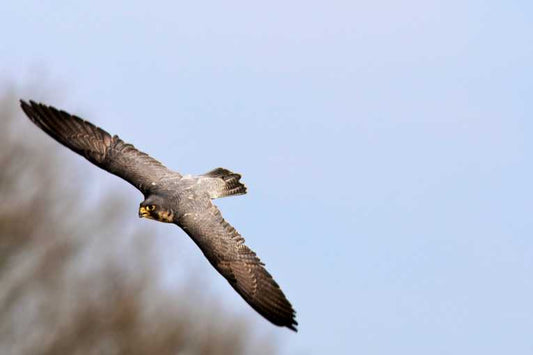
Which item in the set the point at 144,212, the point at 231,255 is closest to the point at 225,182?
the point at 231,255

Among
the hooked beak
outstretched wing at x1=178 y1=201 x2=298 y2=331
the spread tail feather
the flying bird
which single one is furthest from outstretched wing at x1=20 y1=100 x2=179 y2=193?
outstretched wing at x1=178 y1=201 x2=298 y2=331

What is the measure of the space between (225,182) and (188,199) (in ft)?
3.30

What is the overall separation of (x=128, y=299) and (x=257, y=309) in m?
17.1

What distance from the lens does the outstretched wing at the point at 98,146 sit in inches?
787

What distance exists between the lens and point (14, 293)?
33750 mm

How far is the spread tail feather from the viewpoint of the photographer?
2030 centimetres

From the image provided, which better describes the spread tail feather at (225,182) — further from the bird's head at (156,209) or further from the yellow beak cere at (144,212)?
the yellow beak cere at (144,212)

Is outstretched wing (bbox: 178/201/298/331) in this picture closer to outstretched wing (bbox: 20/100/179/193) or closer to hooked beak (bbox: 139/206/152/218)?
hooked beak (bbox: 139/206/152/218)

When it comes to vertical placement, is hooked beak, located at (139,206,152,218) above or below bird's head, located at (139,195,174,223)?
below

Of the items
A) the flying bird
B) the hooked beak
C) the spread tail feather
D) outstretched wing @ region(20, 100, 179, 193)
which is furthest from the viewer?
the spread tail feather

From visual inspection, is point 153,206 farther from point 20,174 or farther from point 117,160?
point 20,174

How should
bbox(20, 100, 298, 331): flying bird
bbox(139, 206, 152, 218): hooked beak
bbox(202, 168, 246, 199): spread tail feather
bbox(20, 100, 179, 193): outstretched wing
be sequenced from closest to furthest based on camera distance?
bbox(139, 206, 152, 218): hooked beak, bbox(20, 100, 298, 331): flying bird, bbox(20, 100, 179, 193): outstretched wing, bbox(202, 168, 246, 199): spread tail feather

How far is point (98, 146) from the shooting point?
20.2 m

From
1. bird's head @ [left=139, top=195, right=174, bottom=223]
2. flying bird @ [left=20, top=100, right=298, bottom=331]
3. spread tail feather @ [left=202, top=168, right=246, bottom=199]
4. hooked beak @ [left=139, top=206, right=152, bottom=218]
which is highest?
spread tail feather @ [left=202, top=168, right=246, bottom=199]
